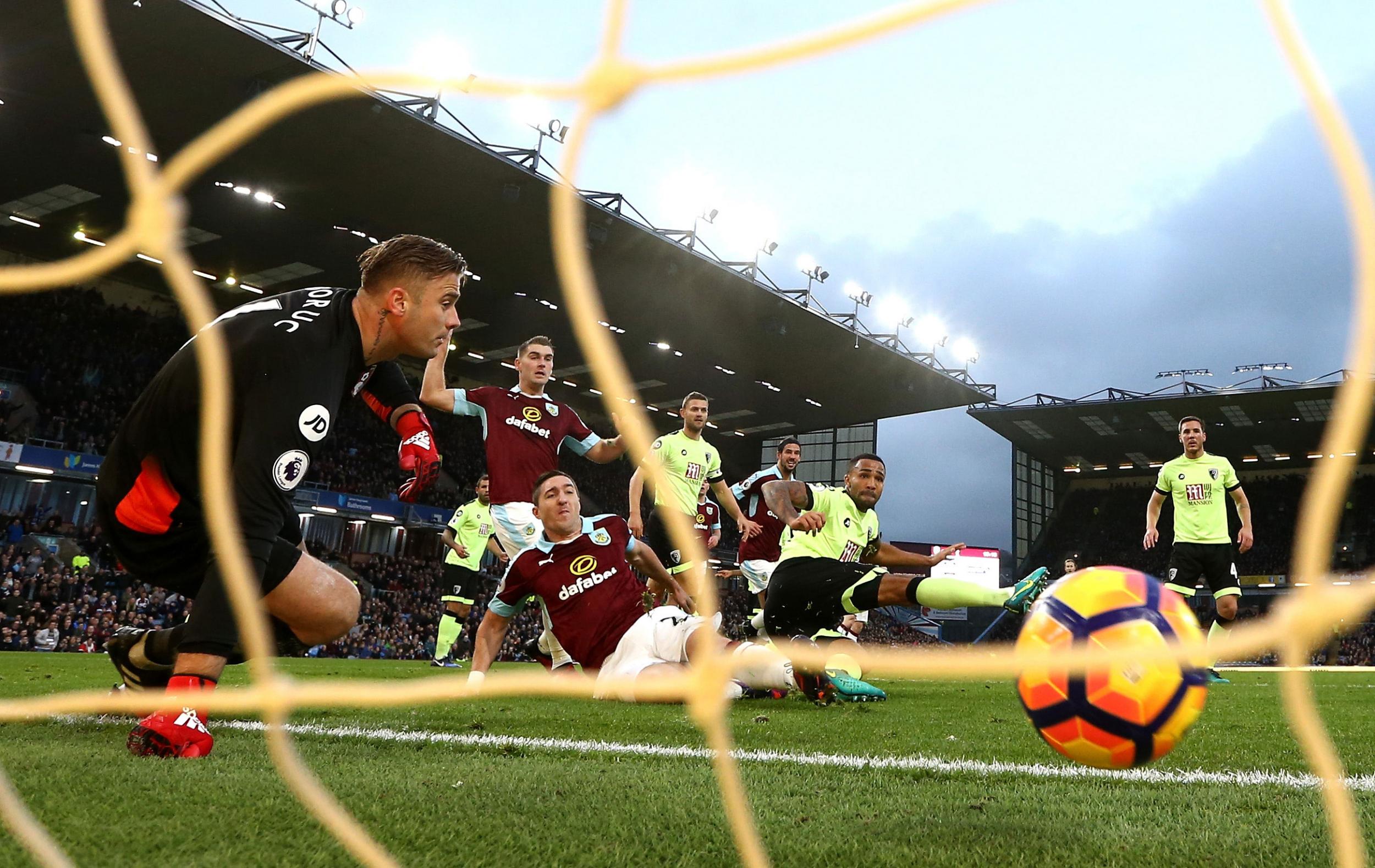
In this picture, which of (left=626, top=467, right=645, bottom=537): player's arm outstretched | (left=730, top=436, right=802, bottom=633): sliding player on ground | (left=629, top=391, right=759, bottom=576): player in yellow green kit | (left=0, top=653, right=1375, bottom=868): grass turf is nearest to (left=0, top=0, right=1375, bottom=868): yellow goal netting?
(left=0, top=653, right=1375, bottom=868): grass turf

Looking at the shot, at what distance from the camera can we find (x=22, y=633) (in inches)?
582

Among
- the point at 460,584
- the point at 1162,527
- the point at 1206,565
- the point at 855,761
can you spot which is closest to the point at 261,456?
the point at 855,761

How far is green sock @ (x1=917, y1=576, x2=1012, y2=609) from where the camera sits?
4.47 meters

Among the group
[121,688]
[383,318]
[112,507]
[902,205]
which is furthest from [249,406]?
[902,205]

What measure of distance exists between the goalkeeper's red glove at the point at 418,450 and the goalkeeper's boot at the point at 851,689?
2932 millimetres

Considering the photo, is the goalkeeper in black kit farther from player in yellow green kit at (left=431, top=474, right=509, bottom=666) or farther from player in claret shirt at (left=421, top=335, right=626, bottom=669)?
player in yellow green kit at (left=431, top=474, right=509, bottom=666)

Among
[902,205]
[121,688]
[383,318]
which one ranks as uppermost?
[902,205]

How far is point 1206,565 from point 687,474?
16.3 feet

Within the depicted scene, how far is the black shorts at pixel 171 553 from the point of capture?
2.96m

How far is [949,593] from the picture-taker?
188 inches

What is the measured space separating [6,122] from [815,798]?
58.3 feet

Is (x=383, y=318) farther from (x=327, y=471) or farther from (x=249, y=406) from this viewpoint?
(x=327, y=471)

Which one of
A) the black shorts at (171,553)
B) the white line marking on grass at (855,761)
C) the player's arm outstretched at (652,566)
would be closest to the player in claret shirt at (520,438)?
the player's arm outstretched at (652,566)

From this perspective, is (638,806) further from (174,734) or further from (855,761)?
(174,734)
